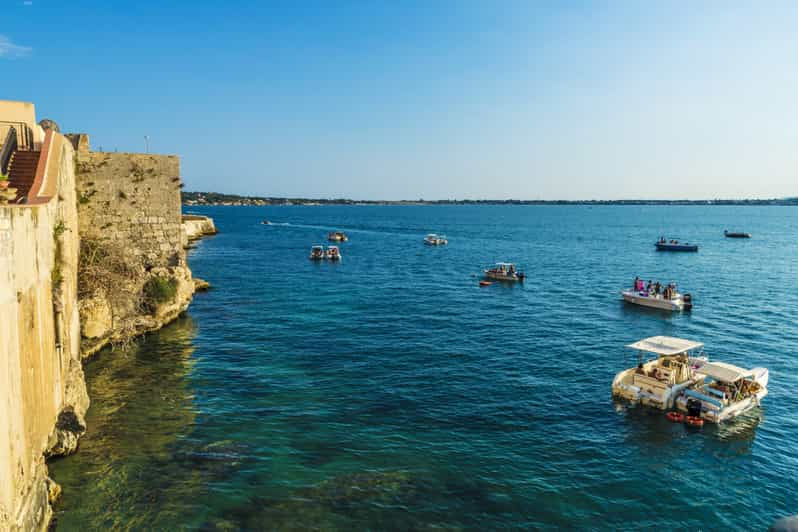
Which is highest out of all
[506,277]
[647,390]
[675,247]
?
[675,247]

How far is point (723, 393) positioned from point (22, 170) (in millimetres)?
26196

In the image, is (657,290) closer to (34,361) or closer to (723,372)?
(723,372)

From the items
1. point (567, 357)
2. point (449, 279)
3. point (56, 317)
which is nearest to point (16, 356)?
point (56, 317)

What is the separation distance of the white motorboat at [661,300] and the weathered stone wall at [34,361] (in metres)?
36.9

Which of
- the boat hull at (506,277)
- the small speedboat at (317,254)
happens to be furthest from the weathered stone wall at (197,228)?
the boat hull at (506,277)

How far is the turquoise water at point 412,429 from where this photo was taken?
41.0 feet

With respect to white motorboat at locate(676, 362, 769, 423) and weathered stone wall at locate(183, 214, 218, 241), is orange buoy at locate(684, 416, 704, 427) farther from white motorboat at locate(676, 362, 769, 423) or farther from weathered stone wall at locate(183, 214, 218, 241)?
weathered stone wall at locate(183, 214, 218, 241)

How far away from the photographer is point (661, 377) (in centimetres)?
2064

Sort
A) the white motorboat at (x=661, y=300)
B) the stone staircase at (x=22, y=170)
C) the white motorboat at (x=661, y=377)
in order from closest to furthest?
the stone staircase at (x=22, y=170) → the white motorboat at (x=661, y=377) → the white motorboat at (x=661, y=300)

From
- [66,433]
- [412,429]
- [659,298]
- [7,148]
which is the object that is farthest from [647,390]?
[7,148]

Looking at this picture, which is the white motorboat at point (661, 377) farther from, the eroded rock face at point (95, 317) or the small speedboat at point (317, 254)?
the small speedboat at point (317, 254)

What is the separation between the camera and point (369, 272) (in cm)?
5325

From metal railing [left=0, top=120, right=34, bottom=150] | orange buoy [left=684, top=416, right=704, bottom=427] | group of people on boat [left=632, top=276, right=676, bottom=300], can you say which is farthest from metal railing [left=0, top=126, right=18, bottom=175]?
group of people on boat [left=632, top=276, right=676, bottom=300]

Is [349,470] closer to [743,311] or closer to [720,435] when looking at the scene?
[720,435]
